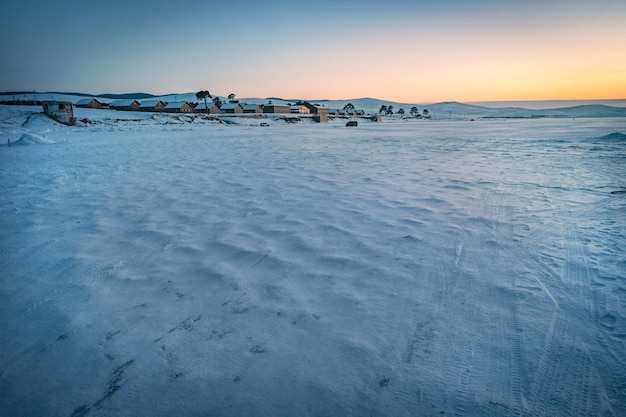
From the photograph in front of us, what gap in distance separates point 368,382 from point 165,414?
131 cm

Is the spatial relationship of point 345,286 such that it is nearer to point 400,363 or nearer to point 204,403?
point 400,363

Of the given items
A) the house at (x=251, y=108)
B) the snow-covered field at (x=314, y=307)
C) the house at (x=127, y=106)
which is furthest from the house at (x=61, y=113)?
the house at (x=251, y=108)

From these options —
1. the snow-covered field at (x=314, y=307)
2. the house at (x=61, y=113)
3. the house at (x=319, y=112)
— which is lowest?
the snow-covered field at (x=314, y=307)

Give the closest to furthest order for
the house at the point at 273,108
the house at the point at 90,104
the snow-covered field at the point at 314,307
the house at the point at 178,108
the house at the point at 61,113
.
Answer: the snow-covered field at the point at 314,307 → the house at the point at 61,113 → the house at the point at 90,104 → the house at the point at 178,108 → the house at the point at 273,108

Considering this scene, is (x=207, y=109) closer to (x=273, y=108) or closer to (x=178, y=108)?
(x=178, y=108)

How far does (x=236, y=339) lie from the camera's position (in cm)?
247

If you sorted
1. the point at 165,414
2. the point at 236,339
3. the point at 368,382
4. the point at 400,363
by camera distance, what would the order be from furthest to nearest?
the point at 236,339 < the point at 400,363 < the point at 368,382 < the point at 165,414

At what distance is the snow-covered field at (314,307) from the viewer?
2.02 meters

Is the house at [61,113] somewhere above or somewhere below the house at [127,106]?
below

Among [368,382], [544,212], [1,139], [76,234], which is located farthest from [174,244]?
[1,139]

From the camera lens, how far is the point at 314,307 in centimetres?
287

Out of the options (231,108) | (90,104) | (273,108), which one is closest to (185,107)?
(231,108)

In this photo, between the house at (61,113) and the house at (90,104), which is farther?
the house at (90,104)

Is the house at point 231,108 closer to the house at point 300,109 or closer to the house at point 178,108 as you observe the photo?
the house at point 178,108
